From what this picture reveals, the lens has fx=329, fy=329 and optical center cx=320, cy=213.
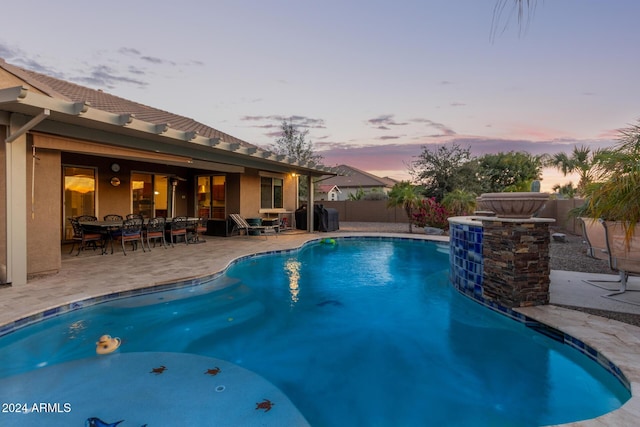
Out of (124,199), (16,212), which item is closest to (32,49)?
(124,199)

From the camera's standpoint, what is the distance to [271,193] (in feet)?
48.2

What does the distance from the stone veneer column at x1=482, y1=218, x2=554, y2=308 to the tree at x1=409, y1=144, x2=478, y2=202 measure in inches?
727

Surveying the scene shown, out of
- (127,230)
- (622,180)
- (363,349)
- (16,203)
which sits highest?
(622,180)

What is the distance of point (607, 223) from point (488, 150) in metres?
20.9

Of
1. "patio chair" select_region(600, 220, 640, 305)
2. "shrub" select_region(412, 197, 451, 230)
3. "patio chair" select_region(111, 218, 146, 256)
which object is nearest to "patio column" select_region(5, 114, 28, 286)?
"patio chair" select_region(111, 218, 146, 256)

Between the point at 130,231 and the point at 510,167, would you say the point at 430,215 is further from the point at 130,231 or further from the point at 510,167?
the point at 510,167

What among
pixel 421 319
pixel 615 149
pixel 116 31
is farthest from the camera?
→ pixel 116 31

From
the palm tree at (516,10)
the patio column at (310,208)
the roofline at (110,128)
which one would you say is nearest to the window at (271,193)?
the patio column at (310,208)

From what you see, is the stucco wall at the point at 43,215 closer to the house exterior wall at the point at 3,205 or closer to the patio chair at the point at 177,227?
the house exterior wall at the point at 3,205

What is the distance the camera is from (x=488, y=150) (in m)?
23.3

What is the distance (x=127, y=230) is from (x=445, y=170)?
20.0 metres

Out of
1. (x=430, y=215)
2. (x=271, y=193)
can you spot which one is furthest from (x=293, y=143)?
(x=430, y=215)

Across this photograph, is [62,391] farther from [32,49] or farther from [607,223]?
[32,49]

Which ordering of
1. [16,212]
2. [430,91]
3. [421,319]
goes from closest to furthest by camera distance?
[421,319], [16,212], [430,91]
